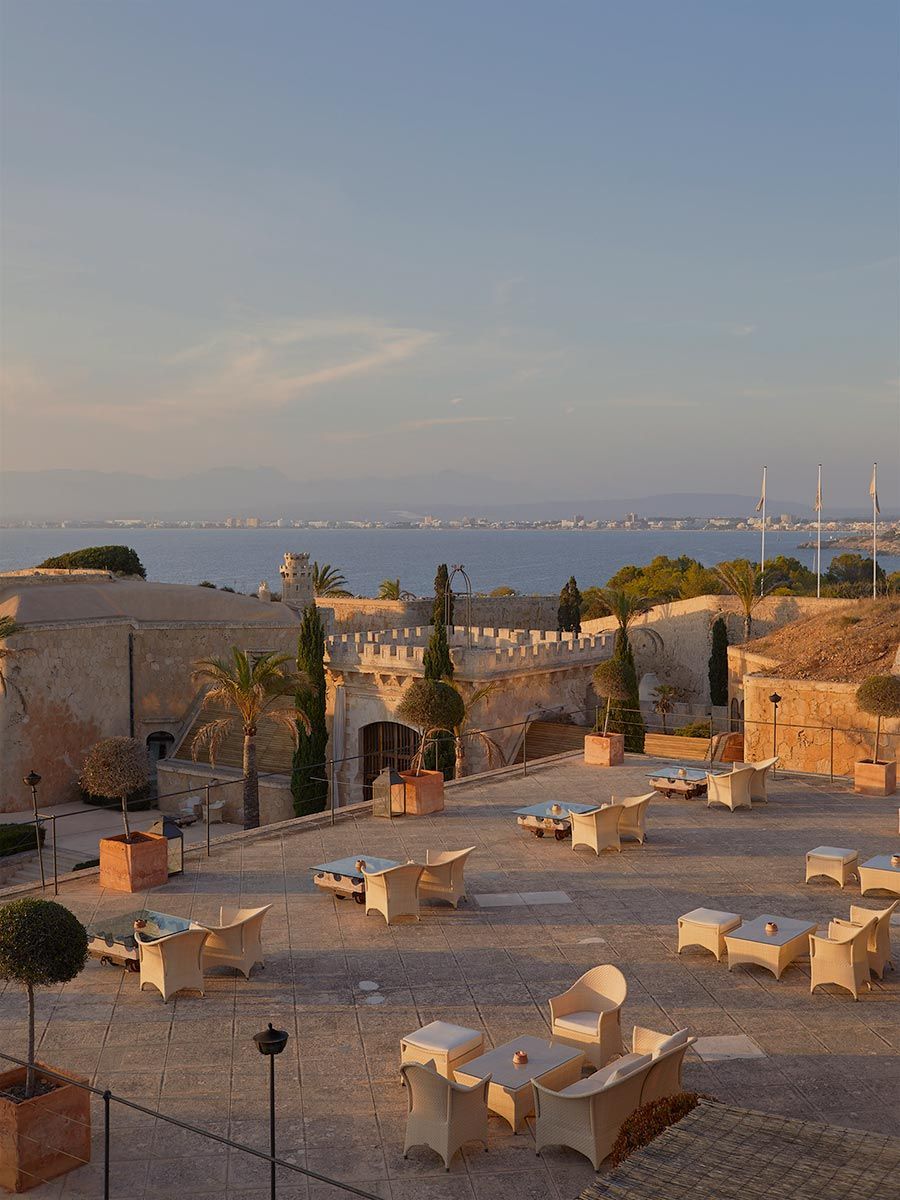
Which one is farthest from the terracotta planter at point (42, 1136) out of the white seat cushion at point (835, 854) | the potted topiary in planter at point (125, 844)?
the white seat cushion at point (835, 854)

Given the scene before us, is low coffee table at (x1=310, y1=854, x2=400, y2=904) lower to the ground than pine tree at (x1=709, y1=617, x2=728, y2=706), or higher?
higher

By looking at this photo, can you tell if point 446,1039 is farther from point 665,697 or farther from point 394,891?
point 665,697

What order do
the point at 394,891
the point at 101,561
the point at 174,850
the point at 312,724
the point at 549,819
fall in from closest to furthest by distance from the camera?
the point at 394,891, the point at 174,850, the point at 549,819, the point at 312,724, the point at 101,561

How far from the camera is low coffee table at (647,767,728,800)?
60.2ft

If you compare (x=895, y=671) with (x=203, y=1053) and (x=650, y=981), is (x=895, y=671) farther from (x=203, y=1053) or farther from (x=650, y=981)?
(x=203, y=1053)

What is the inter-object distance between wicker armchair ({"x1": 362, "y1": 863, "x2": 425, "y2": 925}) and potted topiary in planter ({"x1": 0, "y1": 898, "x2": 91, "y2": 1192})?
449cm

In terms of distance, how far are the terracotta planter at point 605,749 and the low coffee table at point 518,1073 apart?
1234 centimetres

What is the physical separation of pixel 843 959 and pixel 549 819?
19.1 ft

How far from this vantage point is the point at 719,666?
43625 mm

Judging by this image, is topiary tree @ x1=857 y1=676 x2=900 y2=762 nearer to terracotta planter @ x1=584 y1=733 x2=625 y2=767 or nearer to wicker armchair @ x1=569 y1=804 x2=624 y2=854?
terracotta planter @ x1=584 y1=733 x2=625 y2=767

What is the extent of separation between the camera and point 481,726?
105ft

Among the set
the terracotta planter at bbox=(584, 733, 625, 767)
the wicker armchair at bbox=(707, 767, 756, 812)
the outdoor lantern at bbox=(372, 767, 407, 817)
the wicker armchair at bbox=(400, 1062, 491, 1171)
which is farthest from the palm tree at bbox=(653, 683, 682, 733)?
the wicker armchair at bbox=(400, 1062, 491, 1171)

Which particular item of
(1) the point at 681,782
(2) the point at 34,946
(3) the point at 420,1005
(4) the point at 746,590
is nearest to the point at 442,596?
(4) the point at 746,590

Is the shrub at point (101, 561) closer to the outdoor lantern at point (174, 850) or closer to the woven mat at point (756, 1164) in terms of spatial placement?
the outdoor lantern at point (174, 850)
